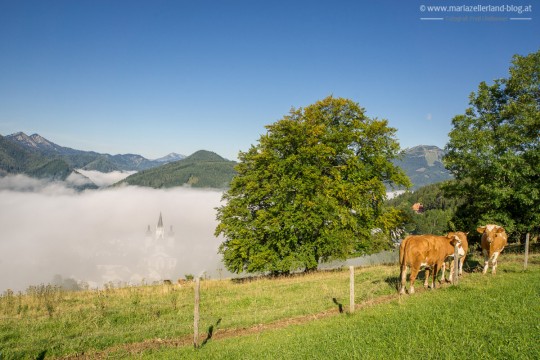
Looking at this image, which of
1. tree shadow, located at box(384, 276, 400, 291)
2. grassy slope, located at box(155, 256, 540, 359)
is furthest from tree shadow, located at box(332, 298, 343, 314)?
tree shadow, located at box(384, 276, 400, 291)

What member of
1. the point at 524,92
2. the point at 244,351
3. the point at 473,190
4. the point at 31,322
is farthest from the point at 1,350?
the point at 524,92

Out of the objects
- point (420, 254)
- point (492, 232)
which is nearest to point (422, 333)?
point (420, 254)

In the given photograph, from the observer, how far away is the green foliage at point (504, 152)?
21903 millimetres

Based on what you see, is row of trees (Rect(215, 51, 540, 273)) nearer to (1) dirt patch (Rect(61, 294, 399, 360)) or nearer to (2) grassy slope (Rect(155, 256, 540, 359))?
(1) dirt patch (Rect(61, 294, 399, 360))

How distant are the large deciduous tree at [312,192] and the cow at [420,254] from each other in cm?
947

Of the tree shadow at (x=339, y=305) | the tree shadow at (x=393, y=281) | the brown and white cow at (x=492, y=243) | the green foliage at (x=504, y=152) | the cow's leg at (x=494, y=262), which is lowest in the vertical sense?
the tree shadow at (x=339, y=305)

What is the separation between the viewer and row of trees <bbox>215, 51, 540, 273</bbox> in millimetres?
23781

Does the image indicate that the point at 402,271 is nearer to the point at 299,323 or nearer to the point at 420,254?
the point at 420,254

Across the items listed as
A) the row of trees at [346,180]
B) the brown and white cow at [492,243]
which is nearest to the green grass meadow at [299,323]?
the brown and white cow at [492,243]

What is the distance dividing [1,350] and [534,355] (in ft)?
50.4

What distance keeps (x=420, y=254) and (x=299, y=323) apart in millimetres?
6375

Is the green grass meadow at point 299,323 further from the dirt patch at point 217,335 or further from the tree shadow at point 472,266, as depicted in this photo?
the tree shadow at point 472,266

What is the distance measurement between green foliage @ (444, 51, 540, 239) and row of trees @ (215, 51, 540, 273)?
74 millimetres

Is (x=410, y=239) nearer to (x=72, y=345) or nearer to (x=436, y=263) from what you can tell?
(x=436, y=263)
